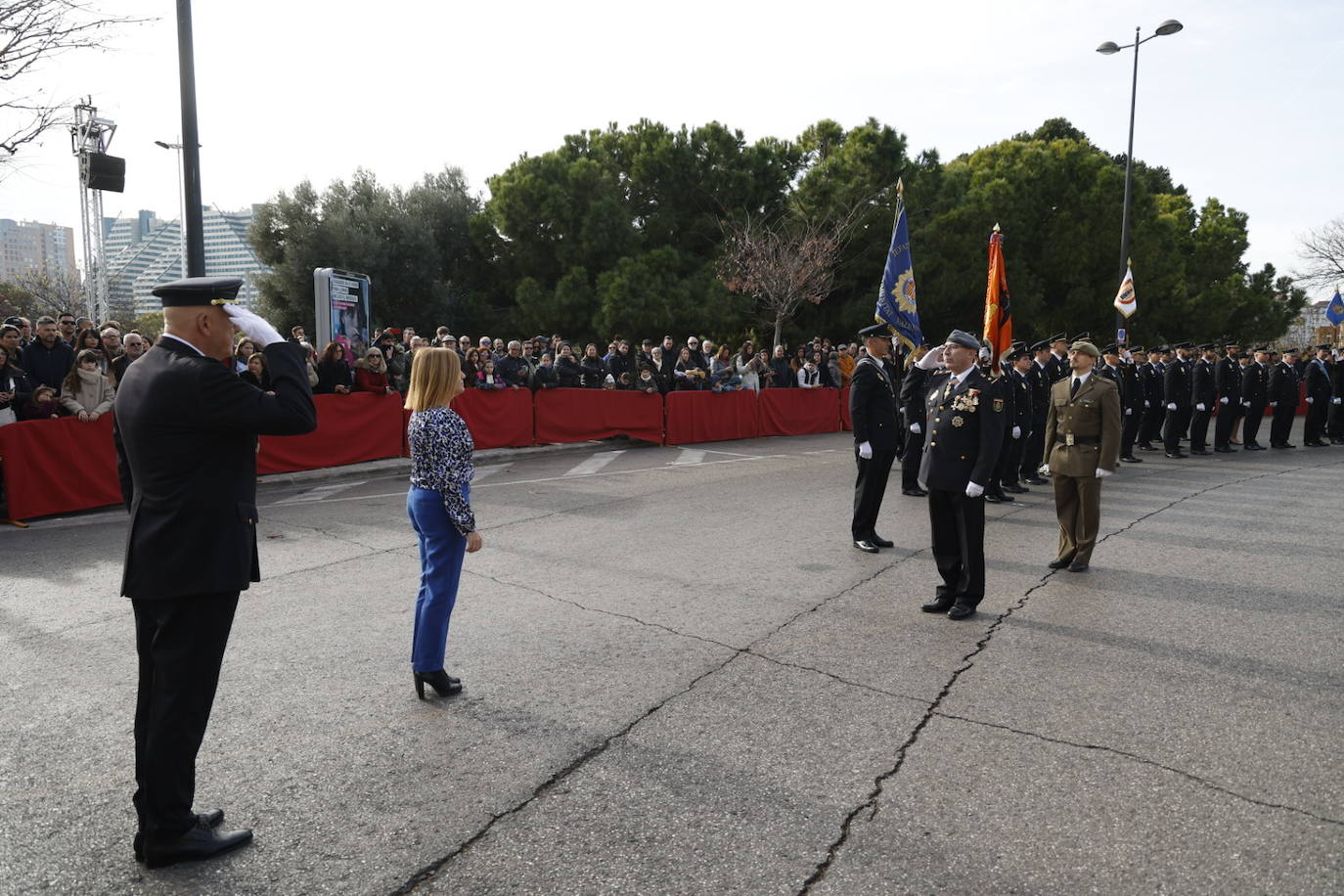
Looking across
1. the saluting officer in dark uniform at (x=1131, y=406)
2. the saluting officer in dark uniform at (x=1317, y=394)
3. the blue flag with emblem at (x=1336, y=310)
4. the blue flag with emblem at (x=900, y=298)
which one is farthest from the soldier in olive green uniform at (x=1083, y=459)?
the blue flag with emblem at (x=1336, y=310)

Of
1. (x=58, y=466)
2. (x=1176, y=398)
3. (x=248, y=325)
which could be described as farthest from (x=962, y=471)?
(x=1176, y=398)

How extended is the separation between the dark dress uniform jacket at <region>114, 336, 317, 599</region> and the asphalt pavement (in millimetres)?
974

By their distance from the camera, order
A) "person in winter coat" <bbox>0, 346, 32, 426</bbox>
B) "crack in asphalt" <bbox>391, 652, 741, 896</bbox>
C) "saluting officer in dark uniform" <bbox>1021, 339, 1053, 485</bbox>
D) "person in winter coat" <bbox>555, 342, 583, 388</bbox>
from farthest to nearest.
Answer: "person in winter coat" <bbox>555, 342, 583, 388</bbox> < "saluting officer in dark uniform" <bbox>1021, 339, 1053, 485</bbox> < "person in winter coat" <bbox>0, 346, 32, 426</bbox> < "crack in asphalt" <bbox>391, 652, 741, 896</bbox>

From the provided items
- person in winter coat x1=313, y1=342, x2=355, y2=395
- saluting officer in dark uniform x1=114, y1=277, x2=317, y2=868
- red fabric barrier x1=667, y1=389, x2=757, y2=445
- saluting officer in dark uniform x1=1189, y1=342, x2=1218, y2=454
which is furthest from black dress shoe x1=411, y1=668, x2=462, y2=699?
saluting officer in dark uniform x1=1189, y1=342, x2=1218, y2=454

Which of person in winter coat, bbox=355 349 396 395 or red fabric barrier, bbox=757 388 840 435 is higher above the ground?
person in winter coat, bbox=355 349 396 395

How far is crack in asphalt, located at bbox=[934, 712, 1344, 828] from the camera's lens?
325 cm

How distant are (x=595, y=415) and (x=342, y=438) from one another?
4818 mm

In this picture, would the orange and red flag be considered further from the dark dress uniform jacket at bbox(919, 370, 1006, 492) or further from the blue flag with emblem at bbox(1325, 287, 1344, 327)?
the blue flag with emblem at bbox(1325, 287, 1344, 327)

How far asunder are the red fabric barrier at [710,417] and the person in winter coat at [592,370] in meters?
1.38

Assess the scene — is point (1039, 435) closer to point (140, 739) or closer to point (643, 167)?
point (140, 739)

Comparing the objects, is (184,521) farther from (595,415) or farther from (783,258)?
(783,258)

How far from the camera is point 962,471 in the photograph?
19.5ft

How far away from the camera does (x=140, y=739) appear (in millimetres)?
2998

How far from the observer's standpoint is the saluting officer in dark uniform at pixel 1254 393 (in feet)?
55.7
